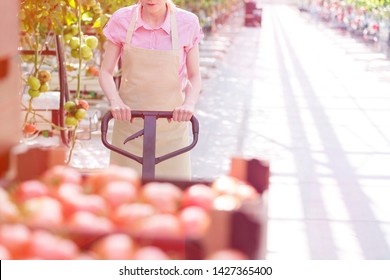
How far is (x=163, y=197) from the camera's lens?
1575 mm

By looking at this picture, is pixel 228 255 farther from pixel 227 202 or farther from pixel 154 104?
pixel 154 104

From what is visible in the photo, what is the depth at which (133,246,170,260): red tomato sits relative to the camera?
4.52 ft

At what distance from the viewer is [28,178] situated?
5.43ft

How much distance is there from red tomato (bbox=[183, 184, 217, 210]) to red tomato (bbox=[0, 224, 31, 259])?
31 centimetres

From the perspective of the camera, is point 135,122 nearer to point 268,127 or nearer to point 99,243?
point 99,243

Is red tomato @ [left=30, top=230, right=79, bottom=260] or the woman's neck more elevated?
the woman's neck

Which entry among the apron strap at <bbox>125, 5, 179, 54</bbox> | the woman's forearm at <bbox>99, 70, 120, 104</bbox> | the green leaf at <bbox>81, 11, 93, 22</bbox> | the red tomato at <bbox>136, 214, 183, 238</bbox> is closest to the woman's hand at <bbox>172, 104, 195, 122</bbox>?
the woman's forearm at <bbox>99, 70, 120, 104</bbox>

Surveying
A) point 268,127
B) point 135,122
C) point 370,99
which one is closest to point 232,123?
point 268,127

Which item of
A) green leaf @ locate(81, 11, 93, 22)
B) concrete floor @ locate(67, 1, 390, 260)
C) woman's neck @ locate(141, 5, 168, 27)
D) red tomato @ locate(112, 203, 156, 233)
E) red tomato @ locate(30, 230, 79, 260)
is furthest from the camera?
green leaf @ locate(81, 11, 93, 22)

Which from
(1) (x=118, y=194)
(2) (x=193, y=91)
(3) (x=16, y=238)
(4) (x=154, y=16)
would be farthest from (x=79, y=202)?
(4) (x=154, y=16)

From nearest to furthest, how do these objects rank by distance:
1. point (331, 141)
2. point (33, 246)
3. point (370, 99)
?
point (33, 246) < point (331, 141) < point (370, 99)

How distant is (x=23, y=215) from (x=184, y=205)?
0.29 meters

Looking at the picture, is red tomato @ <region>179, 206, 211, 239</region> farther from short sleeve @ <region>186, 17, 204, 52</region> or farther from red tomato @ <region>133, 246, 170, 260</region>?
short sleeve @ <region>186, 17, 204, 52</region>

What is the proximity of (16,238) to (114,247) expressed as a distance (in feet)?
0.52
